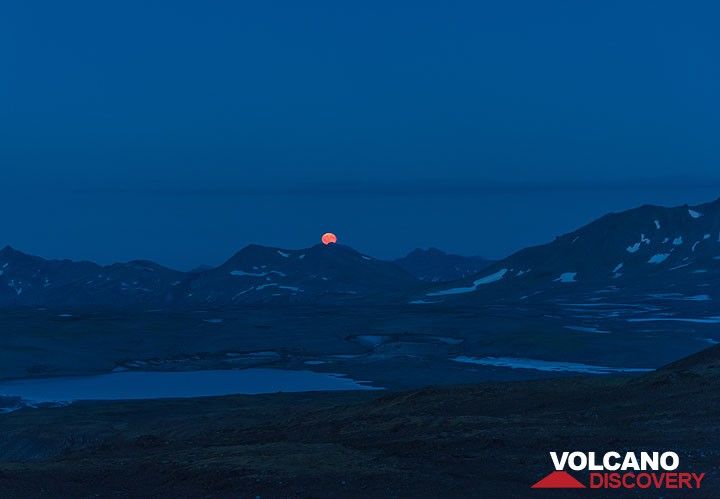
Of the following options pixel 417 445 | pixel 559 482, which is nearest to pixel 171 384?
pixel 417 445

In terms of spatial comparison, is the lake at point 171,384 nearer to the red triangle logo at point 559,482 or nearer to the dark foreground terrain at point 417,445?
the dark foreground terrain at point 417,445

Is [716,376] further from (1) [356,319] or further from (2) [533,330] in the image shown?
(1) [356,319]

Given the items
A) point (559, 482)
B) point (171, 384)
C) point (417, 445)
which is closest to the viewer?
point (559, 482)

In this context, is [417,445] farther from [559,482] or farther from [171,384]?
[171,384]

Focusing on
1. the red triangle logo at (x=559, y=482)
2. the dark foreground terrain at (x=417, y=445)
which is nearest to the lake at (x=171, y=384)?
the dark foreground terrain at (x=417, y=445)

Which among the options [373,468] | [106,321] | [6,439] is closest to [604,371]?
[6,439]

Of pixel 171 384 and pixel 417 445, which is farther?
pixel 171 384

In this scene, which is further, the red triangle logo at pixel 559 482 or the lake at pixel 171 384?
the lake at pixel 171 384
